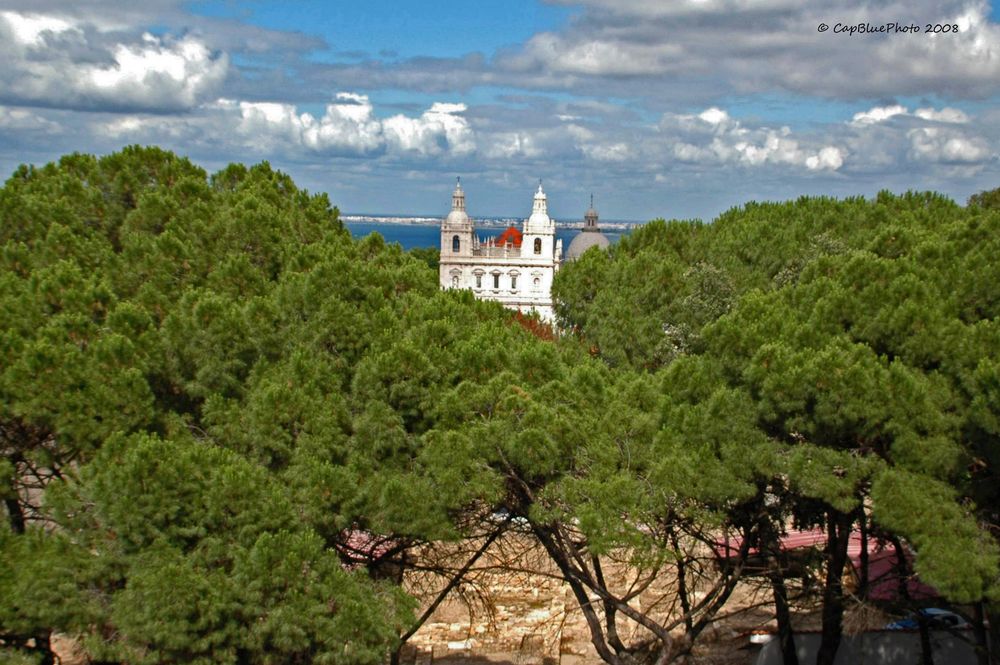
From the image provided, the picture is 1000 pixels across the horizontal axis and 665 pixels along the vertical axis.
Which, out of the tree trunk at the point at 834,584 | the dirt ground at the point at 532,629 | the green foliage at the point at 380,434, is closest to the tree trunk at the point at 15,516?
the green foliage at the point at 380,434

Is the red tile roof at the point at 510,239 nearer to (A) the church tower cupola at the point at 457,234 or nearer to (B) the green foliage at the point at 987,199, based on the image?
(A) the church tower cupola at the point at 457,234

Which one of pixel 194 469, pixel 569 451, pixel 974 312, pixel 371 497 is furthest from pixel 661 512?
pixel 194 469

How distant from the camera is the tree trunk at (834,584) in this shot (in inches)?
370


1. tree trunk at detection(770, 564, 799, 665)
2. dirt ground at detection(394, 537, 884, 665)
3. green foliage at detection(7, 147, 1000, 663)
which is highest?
green foliage at detection(7, 147, 1000, 663)

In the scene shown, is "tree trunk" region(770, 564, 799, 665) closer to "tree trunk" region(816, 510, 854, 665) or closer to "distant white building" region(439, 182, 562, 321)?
"tree trunk" region(816, 510, 854, 665)

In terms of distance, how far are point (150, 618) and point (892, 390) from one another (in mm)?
6048

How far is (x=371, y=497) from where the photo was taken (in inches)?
330

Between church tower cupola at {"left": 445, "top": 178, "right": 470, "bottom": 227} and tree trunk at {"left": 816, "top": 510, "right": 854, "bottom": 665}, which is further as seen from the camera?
church tower cupola at {"left": 445, "top": 178, "right": 470, "bottom": 227}

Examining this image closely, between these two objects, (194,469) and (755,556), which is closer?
(194,469)

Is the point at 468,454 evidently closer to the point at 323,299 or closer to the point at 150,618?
the point at 323,299

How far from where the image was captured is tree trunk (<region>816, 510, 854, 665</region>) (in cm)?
940

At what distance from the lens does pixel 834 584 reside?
977 cm

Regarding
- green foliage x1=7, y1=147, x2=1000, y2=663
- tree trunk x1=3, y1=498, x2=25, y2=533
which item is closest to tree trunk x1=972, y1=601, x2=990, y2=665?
green foliage x1=7, y1=147, x2=1000, y2=663

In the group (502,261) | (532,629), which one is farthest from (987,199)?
(502,261)
